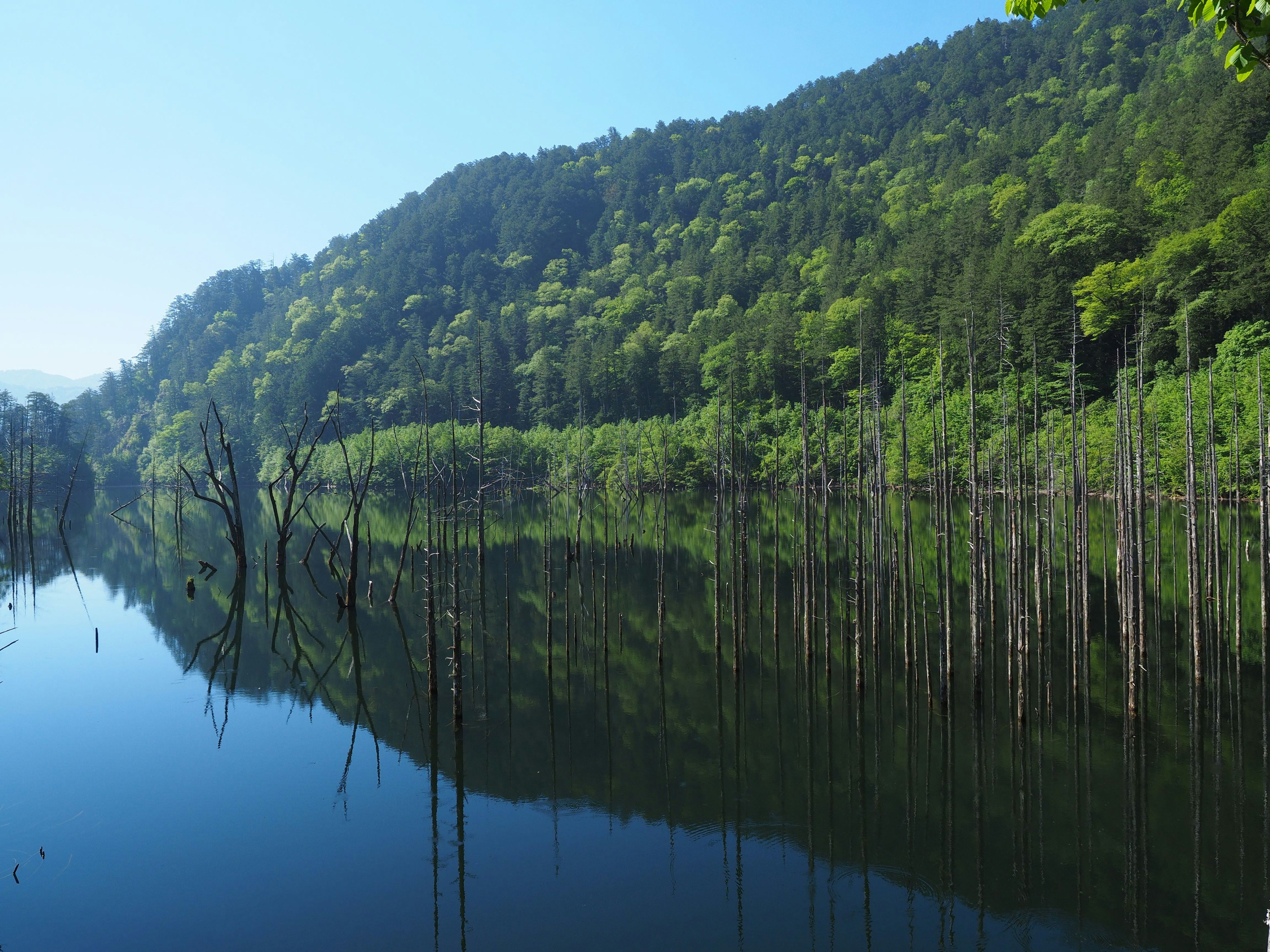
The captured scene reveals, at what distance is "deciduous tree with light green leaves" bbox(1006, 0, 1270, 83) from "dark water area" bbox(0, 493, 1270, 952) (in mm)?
9568

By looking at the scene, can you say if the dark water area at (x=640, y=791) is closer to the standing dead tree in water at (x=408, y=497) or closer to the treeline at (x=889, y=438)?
the standing dead tree in water at (x=408, y=497)

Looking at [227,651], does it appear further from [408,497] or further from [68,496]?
[408,497]

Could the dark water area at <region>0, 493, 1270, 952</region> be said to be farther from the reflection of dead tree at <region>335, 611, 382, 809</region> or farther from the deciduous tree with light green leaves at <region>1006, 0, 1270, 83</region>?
the deciduous tree with light green leaves at <region>1006, 0, 1270, 83</region>

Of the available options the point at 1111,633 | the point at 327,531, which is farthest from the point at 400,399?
the point at 1111,633

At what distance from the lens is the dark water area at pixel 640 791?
1002 centimetres

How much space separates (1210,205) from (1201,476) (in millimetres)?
22896

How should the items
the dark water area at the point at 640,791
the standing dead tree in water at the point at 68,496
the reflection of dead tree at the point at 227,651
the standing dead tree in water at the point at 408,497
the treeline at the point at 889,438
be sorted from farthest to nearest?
the standing dead tree in water at the point at 68,496 < the standing dead tree in water at the point at 408,497 < the treeline at the point at 889,438 < the reflection of dead tree at the point at 227,651 < the dark water area at the point at 640,791

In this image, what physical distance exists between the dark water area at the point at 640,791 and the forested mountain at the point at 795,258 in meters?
8.16

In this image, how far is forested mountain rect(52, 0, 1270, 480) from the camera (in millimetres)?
53781

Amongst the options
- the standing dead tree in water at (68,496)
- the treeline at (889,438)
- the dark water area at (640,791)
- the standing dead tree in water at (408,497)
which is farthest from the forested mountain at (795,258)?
the standing dead tree in water at (68,496)

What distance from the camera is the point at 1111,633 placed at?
20.6 meters

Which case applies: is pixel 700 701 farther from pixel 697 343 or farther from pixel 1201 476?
pixel 697 343

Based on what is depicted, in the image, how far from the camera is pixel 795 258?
97.5 metres

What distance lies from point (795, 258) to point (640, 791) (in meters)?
92.6
